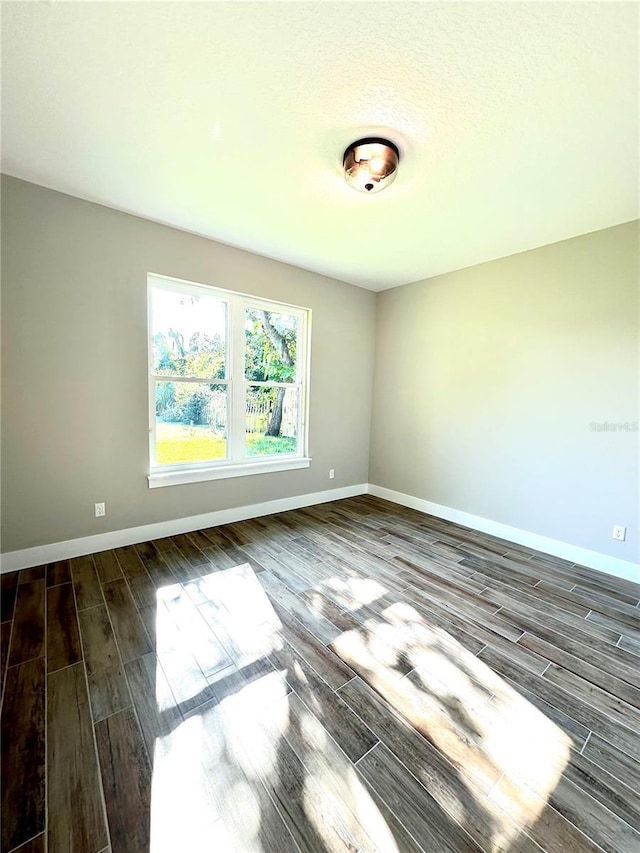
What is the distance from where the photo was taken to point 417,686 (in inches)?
62.2

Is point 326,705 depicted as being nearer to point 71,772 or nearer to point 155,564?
point 71,772

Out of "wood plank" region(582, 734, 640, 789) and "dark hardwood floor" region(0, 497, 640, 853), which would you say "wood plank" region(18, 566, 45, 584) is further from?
"wood plank" region(582, 734, 640, 789)

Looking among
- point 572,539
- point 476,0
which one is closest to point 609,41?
point 476,0

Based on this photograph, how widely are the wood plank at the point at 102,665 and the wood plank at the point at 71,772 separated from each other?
1.5 inches

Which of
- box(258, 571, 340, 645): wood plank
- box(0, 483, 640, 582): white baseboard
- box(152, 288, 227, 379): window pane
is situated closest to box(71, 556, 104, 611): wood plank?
box(0, 483, 640, 582): white baseboard

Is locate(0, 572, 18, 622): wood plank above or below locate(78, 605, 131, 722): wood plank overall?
above

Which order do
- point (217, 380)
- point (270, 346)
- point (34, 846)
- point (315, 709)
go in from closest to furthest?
point (34, 846) < point (315, 709) < point (217, 380) < point (270, 346)

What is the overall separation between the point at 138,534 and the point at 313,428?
6.84 feet

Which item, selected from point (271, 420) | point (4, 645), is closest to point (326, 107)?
point (271, 420)

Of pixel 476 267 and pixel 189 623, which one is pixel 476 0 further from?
pixel 189 623

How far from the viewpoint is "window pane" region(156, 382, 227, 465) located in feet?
9.97

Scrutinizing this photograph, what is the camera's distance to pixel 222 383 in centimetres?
334

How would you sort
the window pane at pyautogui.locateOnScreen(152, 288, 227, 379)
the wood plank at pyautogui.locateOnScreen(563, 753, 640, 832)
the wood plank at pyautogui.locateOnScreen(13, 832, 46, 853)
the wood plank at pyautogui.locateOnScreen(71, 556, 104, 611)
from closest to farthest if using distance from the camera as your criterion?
the wood plank at pyautogui.locateOnScreen(13, 832, 46, 853)
the wood plank at pyautogui.locateOnScreen(563, 753, 640, 832)
the wood plank at pyautogui.locateOnScreen(71, 556, 104, 611)
the window pane at pyautogui.locateOnScreen(152, 288, 227, 379)

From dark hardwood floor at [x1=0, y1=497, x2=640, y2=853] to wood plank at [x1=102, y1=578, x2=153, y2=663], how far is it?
1cm
